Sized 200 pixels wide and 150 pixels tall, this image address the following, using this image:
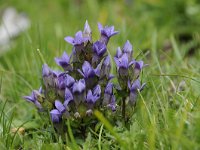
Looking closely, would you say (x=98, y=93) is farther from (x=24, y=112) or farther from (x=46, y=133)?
(x=24, y=112)

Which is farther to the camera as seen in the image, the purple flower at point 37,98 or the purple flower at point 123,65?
the purple flower at point 37,98

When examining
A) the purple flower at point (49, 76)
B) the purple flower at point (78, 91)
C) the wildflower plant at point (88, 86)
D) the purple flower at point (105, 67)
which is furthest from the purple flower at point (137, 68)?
the purple flower at point (49, 76)

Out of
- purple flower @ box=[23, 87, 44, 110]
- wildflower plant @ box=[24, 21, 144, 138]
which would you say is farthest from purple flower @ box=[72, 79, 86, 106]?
purple flower @ box=[23, 87, 44, 110]

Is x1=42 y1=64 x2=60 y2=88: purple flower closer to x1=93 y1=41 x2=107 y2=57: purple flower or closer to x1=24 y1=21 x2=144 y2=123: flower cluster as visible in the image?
x1=24 y1=21 x2=144 y2=123: flower cluster

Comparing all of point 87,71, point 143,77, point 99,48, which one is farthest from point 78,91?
point 143,77

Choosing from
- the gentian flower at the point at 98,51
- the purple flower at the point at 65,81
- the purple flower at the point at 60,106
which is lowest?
the purple flower at the point at 60,106

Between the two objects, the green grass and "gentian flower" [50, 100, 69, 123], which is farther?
"gentian flower" [50, 100, 69, 123]

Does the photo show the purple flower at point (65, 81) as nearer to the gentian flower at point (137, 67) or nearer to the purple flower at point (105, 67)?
the purple flower at point (105, 67)

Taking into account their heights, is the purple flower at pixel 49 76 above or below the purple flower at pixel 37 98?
above
